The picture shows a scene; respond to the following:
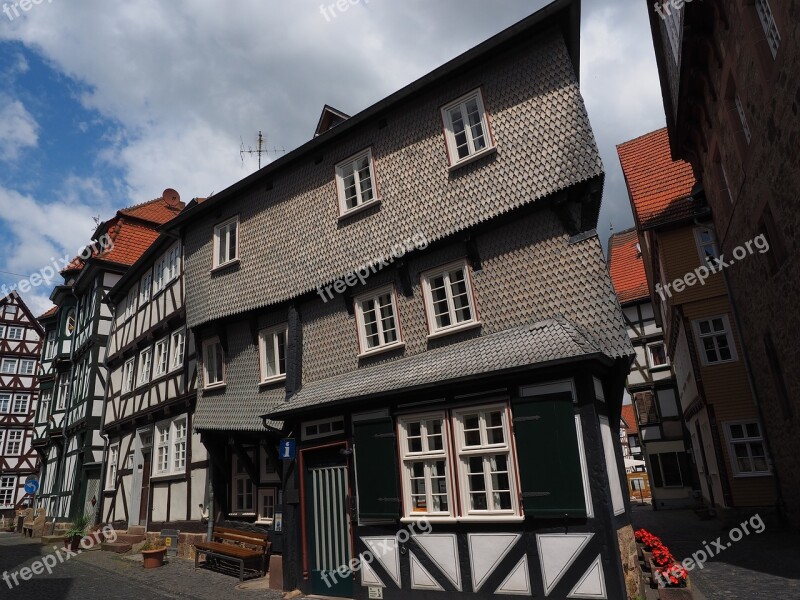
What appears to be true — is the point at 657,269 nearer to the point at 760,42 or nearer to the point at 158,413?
the point at 760,42

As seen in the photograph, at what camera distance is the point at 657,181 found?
20594 millimetres

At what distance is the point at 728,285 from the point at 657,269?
5.95 m

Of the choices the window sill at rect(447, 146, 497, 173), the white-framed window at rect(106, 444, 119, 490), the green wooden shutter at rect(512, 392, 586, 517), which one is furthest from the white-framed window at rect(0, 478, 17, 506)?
the green wooden shutter at rect(512, 392, 586, 517)

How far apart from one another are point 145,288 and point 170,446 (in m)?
6.97

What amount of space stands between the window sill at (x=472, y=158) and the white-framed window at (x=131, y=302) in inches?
631

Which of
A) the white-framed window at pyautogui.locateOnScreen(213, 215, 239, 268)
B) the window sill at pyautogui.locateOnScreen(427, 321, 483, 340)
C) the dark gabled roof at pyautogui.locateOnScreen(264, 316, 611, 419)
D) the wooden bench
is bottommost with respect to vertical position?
the wooden bench

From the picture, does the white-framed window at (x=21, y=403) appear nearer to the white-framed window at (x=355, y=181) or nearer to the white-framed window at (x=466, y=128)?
the white-framed window at (x=355, y=181)

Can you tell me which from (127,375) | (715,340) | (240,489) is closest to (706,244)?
(715,340)

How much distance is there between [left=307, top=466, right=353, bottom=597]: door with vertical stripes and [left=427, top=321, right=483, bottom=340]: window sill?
3.04 m

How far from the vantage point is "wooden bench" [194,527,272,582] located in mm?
12318

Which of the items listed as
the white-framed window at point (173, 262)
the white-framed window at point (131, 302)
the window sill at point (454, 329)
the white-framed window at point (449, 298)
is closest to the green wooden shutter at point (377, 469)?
the window sill at point (454, 329)

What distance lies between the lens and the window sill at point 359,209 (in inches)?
477

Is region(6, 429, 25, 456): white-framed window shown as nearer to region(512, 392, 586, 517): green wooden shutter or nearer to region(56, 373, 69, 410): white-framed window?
region(56, 373, 69, 410): white-framed window

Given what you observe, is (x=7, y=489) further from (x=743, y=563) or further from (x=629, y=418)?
(x=743, y=563)
